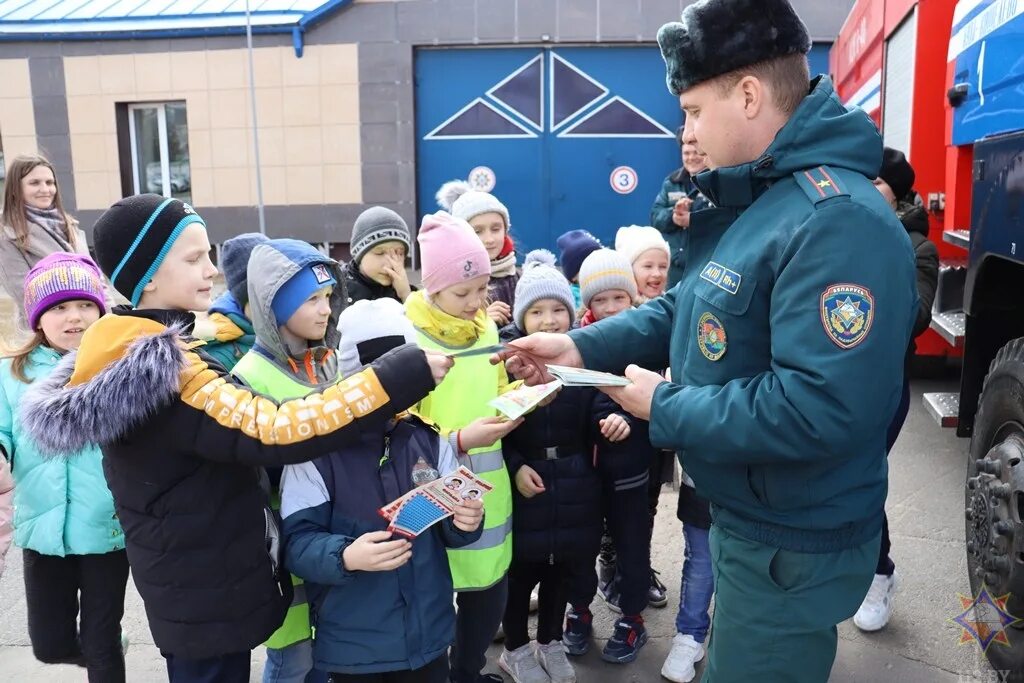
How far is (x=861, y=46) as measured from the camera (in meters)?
7.41

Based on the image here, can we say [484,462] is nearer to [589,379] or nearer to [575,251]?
[589,379]

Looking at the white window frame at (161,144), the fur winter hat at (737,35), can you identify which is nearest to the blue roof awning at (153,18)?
the white window frame at (161,144)

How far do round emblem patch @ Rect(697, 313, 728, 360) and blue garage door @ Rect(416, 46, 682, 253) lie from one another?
1079cm

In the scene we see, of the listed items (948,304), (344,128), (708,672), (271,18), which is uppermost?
(271,18)

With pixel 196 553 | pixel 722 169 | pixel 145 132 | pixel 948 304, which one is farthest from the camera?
pixel 145 132

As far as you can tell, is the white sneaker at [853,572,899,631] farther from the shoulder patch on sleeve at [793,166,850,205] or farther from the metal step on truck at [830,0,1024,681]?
the shoulder patch on sleeve at [793,166,850,205]

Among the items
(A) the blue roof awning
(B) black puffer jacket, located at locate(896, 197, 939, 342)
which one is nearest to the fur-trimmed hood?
(B) black puffer jacket, located at locate(896, 197, 939, 342)

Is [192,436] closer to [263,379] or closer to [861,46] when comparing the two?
[263,379]

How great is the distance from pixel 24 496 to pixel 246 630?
1.19 meters

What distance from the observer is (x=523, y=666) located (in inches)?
124

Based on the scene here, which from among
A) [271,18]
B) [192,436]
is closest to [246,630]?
[192,436]

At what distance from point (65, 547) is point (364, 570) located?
1.21 m

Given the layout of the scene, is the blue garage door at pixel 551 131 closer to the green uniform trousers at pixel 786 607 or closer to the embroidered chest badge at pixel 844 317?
the green uniform trousers at pixel 786 607

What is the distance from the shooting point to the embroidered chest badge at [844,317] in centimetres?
158
